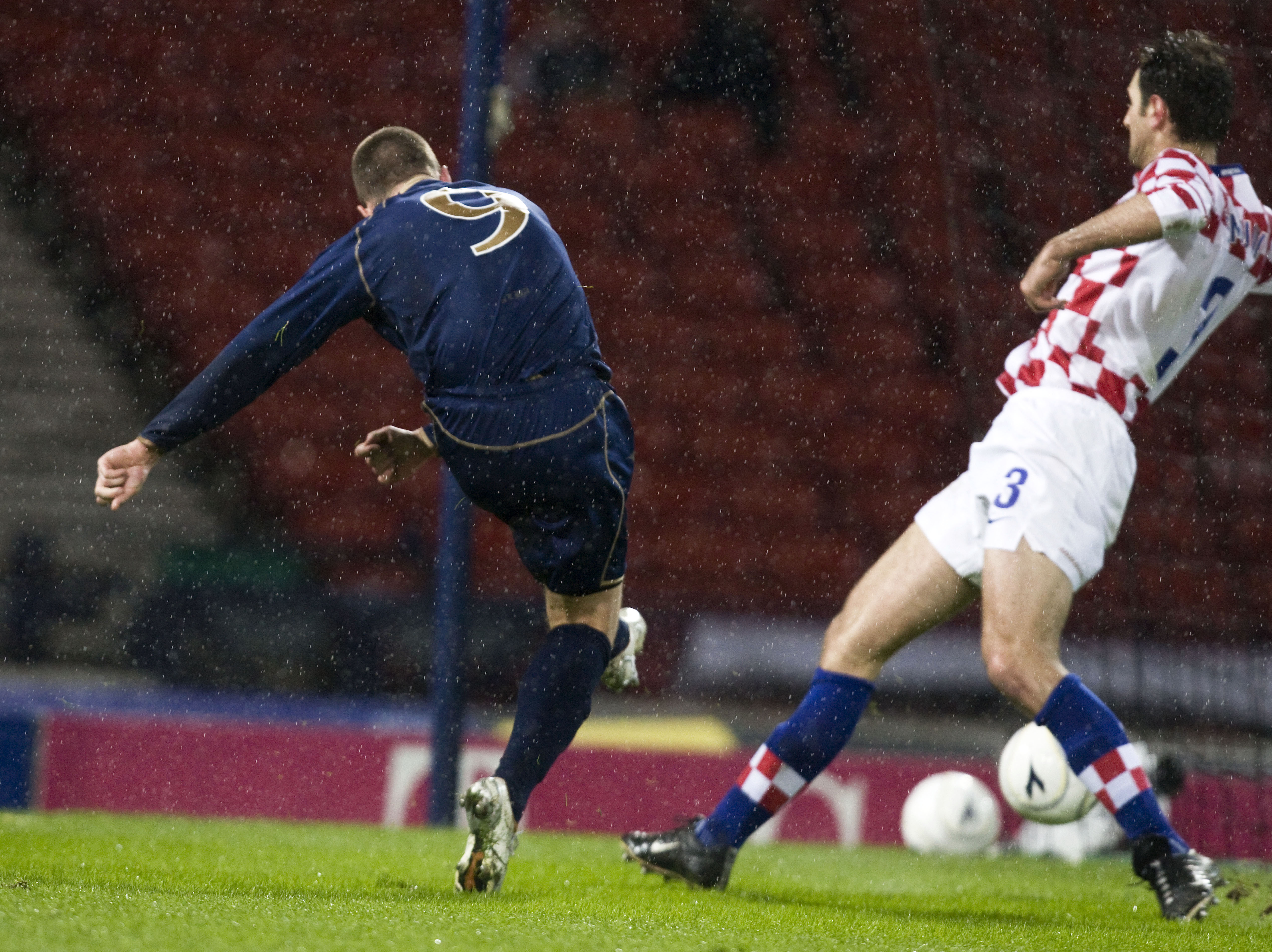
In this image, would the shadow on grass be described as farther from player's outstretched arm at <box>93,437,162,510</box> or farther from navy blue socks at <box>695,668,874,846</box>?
player's outstretched arm at <box>93,437,162,510</box>

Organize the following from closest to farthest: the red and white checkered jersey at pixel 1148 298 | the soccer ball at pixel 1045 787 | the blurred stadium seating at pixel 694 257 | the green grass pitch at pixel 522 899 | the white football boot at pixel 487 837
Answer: the green grass pitch at pixel 522 899 → the white football boot at pixel 487 837 → the red and white checkered jersey at pixel 1148 298 → the soccer ball at pixel 1045 787 → the blurred stadium seating at pixel 694 257

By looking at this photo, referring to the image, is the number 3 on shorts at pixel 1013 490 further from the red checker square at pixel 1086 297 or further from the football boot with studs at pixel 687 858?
the football boot with studs at pixel 687 858

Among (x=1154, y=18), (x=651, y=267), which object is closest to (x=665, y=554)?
(x=651, y=267)

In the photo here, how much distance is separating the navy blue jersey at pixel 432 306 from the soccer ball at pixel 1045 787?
1.43 m

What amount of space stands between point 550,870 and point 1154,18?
13.5 ft

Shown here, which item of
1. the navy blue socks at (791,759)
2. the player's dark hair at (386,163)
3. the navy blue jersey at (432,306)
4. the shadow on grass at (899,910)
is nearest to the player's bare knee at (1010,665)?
the navy blue socks at (791,759)

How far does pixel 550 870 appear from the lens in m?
3.05

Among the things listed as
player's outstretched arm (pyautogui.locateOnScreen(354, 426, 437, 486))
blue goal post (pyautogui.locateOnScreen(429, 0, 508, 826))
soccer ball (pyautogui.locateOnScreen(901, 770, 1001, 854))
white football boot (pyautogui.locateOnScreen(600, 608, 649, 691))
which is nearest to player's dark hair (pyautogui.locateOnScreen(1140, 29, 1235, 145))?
white football boot (pyautogui.locateOnScreen(600, 608, 649, 691))

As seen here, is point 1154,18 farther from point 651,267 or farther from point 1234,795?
point 651,267

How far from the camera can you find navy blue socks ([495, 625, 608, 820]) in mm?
2498

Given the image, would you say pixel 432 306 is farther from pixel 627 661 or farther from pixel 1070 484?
pixel 1070 484

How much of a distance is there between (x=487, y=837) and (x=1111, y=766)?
1.12 metres

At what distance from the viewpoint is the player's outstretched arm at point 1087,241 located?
2.60 meters

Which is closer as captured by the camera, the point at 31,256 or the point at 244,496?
the point at 244,496
